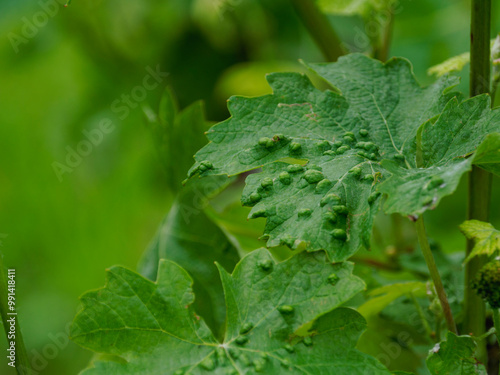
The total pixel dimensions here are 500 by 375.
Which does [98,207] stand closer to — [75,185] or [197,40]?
[75,185]

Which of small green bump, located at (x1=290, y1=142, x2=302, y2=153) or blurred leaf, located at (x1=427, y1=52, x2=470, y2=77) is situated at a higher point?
small green bump, located at (x1=290, y1=142, x2=302, y2=153)

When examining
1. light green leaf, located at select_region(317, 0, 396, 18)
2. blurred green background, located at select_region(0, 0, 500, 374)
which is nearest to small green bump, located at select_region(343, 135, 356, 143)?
light green leaf, located at select_region(317, 0, 396, 18)

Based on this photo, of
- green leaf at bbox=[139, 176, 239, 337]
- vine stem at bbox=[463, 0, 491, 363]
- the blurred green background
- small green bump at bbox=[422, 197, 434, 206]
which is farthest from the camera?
the blurred green background

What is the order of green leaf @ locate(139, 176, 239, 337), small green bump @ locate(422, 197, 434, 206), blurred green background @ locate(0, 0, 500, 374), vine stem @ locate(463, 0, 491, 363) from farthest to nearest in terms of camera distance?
1. blurred green background @ locate(0, 0, 500, 374)
2. green leaf @ locate(139, 176, 239, 337)
3. vine stem @ locate(463, 0, 491, 363)
4. small green bump @ locate(422, 197, 434, 206)

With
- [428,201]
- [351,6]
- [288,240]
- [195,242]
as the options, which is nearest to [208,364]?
[288,240]

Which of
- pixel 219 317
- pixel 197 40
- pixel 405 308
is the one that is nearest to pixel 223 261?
pixel 219 317

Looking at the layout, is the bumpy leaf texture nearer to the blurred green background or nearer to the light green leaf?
the light green leaf

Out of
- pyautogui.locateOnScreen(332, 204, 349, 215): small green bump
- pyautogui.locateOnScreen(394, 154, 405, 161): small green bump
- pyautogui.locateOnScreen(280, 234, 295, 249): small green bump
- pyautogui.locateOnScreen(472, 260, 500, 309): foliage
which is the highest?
pyautogui.locateOnScreen(280, 234, 295, 249): small green bump

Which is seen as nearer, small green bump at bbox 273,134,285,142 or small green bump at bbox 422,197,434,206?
small green bump at bbox 422,197,434,206
